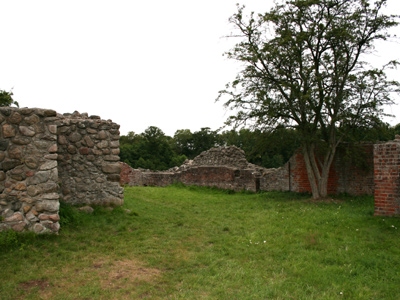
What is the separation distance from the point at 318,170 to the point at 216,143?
144ft

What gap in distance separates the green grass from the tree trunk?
3.18 m

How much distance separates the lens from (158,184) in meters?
19.7

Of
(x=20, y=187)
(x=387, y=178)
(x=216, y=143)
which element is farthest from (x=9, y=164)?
(x=216, y=143)

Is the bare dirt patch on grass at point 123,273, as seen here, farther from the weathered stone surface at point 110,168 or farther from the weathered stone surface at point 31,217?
the weathered stone surface at point 110,168

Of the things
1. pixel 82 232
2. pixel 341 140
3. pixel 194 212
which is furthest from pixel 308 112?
pixel 82 232

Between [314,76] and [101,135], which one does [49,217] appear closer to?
[101,135]

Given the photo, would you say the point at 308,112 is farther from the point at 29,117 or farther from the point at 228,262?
the point at 29,117

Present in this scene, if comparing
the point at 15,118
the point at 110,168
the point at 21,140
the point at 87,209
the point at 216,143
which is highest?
the point at 216,143

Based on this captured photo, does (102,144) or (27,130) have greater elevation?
(27,130)

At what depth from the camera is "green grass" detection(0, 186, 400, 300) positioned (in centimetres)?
391

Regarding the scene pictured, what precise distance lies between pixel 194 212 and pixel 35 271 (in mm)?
5584

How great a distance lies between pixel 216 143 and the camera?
55312 mm

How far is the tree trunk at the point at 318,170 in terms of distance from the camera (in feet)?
36.2

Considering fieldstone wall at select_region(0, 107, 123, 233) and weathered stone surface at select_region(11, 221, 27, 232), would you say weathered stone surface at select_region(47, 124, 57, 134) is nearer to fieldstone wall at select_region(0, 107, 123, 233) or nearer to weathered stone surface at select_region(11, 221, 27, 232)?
fieldstone wall at select_region(0, 107, 123, 233)
